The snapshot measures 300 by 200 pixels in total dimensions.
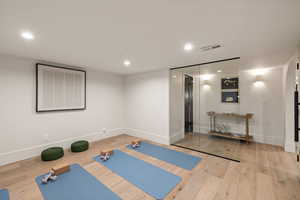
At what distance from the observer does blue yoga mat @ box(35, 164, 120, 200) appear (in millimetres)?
1803

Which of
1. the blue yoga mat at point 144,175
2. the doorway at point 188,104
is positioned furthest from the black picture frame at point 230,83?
the blue yoga mat at point 144,175

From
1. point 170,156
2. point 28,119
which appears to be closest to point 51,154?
point 28,119

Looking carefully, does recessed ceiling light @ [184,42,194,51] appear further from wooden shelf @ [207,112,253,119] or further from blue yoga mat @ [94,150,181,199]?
wooden shelf @ [207,112,253,119]

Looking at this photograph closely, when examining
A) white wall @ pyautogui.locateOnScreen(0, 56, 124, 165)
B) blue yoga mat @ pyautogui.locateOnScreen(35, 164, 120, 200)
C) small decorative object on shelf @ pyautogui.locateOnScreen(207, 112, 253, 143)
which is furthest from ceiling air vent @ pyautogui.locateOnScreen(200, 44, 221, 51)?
white wall @ pyautogui.locateOnScreen(0, 56, 124, 165)

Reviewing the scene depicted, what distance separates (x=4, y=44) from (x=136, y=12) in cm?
249

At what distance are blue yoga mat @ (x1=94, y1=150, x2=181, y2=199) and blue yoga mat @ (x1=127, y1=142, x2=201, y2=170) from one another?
1.43ft

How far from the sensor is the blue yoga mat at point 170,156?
2.73 meters

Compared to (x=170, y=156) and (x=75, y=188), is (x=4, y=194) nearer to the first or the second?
(x=75, y=188)

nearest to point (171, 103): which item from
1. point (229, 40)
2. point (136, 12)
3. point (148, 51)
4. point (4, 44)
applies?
point (148, 51)

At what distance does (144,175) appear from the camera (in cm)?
230

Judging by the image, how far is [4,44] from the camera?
217 cm

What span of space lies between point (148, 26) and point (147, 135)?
3.52 m

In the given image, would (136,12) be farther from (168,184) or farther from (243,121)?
(243,121)

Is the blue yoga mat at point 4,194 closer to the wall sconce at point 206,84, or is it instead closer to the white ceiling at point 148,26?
the white ceiling at point 148,26
